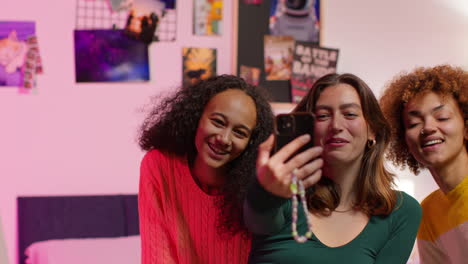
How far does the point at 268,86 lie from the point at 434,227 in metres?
1.35

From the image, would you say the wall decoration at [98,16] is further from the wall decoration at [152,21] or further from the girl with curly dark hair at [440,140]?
the girl with curly dark hair at [440,140]

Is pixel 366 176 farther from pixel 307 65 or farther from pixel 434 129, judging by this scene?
pixel 307 65

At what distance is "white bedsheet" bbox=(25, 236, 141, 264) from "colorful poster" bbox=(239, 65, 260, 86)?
106cm

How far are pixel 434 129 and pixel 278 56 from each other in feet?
4.53

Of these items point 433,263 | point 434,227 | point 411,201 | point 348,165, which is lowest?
point 433,263

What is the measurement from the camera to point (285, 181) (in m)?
0.87

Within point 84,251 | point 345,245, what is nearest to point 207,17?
point 84,251

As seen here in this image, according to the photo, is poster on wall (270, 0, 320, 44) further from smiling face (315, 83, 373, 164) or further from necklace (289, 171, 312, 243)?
necklace (289, 171, 312, 243)

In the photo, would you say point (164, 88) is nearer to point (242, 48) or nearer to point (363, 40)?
point (242, 48)

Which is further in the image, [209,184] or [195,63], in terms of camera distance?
[195,63]

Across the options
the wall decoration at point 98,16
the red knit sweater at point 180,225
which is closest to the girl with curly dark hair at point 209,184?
the red knit sweater at point 180,225

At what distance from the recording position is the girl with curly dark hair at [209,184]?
4.52 ft

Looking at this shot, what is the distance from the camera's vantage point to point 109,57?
247cm

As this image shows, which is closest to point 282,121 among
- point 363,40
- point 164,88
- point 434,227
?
point 434,227
